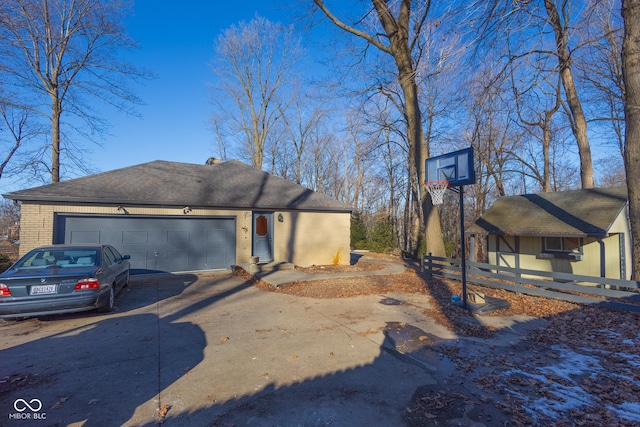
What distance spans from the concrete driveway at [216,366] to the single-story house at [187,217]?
4.98 metres

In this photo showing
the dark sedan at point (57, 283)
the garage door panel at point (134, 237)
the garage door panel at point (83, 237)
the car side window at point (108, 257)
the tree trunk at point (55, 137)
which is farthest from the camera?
the tree trunk at point (55, 137)

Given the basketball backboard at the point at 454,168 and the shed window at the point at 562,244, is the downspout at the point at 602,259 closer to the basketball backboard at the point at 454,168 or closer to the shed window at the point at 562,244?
the shed window at the point at 562,244

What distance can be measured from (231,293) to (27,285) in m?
4.51

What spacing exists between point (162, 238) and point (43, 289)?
21.4ft

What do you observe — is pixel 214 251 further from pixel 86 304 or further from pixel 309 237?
pixel 86 304

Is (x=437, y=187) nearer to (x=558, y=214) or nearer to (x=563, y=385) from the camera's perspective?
(x=563, y=385)

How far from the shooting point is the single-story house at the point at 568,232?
512 inches

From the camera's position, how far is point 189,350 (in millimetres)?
4879

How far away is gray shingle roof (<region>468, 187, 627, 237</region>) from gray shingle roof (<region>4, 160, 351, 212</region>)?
7.85m

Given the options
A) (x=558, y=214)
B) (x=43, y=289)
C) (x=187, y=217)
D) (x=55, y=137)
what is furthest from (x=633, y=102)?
(x=55, y=137)

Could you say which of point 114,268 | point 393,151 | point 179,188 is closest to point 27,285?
point 114,268

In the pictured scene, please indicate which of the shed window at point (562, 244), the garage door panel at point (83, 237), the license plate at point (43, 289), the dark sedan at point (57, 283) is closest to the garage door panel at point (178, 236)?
the garage door panel at point (83, 237)

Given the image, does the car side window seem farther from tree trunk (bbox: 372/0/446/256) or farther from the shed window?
the shed window

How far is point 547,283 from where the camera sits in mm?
8352
